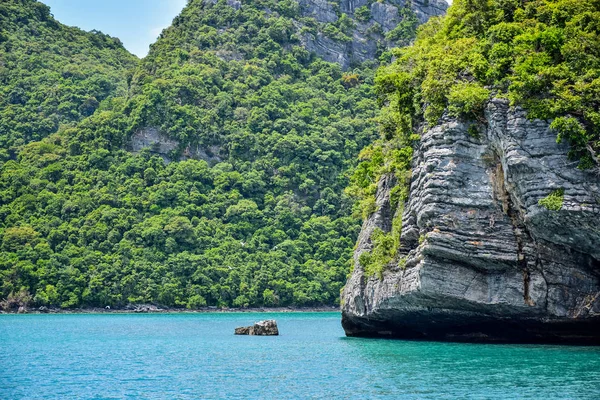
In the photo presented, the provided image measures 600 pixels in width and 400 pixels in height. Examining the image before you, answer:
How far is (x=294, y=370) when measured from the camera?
84.0 ft

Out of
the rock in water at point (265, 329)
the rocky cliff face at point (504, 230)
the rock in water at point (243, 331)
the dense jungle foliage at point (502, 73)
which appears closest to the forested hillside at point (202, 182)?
the rock in water at point (243, 331)

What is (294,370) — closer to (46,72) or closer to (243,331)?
(243,331)

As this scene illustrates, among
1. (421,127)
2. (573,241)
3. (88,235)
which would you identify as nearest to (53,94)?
(88,235)

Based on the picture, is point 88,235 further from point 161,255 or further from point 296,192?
point 296,192

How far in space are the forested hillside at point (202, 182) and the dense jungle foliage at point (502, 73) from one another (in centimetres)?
4792

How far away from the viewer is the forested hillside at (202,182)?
78.3 metres

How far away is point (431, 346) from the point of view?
31.9 meters

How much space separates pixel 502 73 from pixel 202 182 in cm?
6660

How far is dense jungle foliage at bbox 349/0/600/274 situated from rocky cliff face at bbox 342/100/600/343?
2.21 feet

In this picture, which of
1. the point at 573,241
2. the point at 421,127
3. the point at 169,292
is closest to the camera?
the point at 573,241

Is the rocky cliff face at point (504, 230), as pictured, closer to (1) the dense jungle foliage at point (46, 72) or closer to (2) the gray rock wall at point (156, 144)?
(2) the gray rock wall at point (156, 144)

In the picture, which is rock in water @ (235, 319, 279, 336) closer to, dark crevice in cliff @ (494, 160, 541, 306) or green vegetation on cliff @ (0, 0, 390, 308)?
dark crevice in cliff @ (494, 160, 541, 306)

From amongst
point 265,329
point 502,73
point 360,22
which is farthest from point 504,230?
point 360,22

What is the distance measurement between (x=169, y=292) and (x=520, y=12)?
54.8 meters
